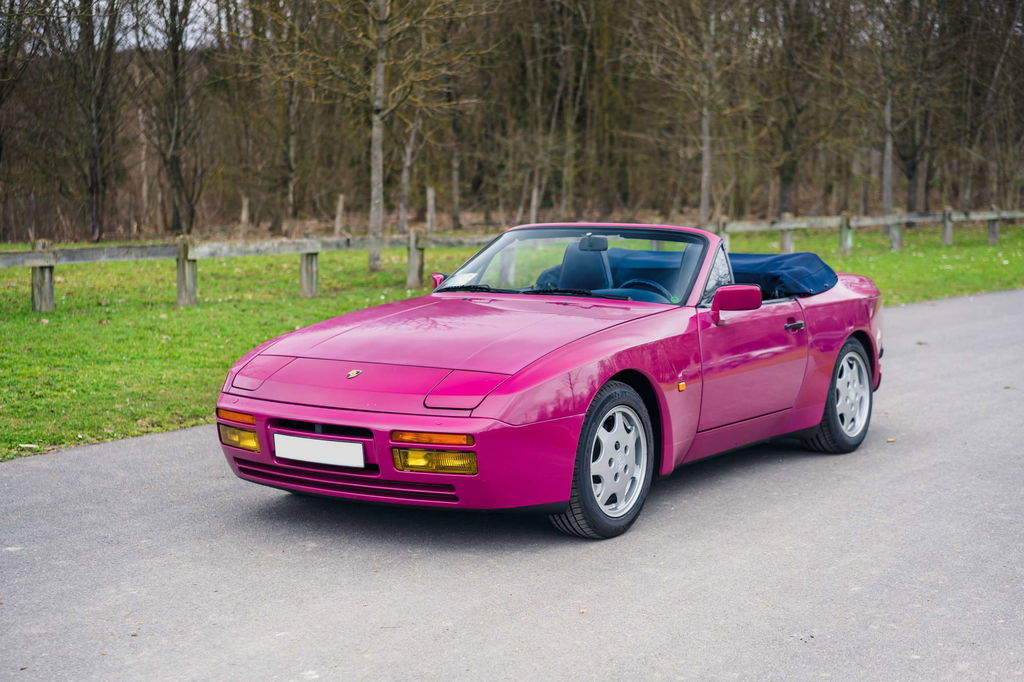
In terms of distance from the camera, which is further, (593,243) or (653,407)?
(593,243)

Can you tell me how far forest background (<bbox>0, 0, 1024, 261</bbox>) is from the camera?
27.7 metres

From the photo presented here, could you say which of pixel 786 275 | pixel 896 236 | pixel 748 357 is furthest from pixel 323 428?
pixel 896 236

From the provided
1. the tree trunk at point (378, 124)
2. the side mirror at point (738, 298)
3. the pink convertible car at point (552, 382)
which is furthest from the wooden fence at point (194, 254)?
the side mirror at point (738, 298)

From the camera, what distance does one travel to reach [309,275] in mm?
15805

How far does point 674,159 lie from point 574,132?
141 inches

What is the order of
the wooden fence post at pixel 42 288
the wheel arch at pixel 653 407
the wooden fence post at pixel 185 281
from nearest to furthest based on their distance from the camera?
the wheel arch at pixel 653 407 → the wooden fence post at pixel 42 288 → the wooden fence post at pixel 185 281

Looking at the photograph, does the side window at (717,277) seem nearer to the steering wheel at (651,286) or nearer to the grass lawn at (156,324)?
the steering wheel at (651,286)

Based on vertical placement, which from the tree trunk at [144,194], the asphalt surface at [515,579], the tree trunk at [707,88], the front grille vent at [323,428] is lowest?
the asphalt surface at [515,579]

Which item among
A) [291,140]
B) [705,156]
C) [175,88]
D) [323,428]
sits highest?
[175,88]

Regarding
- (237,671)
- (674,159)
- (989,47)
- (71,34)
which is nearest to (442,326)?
(237,671)

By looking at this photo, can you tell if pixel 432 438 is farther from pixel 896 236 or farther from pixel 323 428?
pixel 896 236

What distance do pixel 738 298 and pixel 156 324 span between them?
7.95m

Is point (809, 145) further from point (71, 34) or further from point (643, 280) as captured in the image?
point (643, 280)

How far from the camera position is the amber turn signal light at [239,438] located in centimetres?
519
